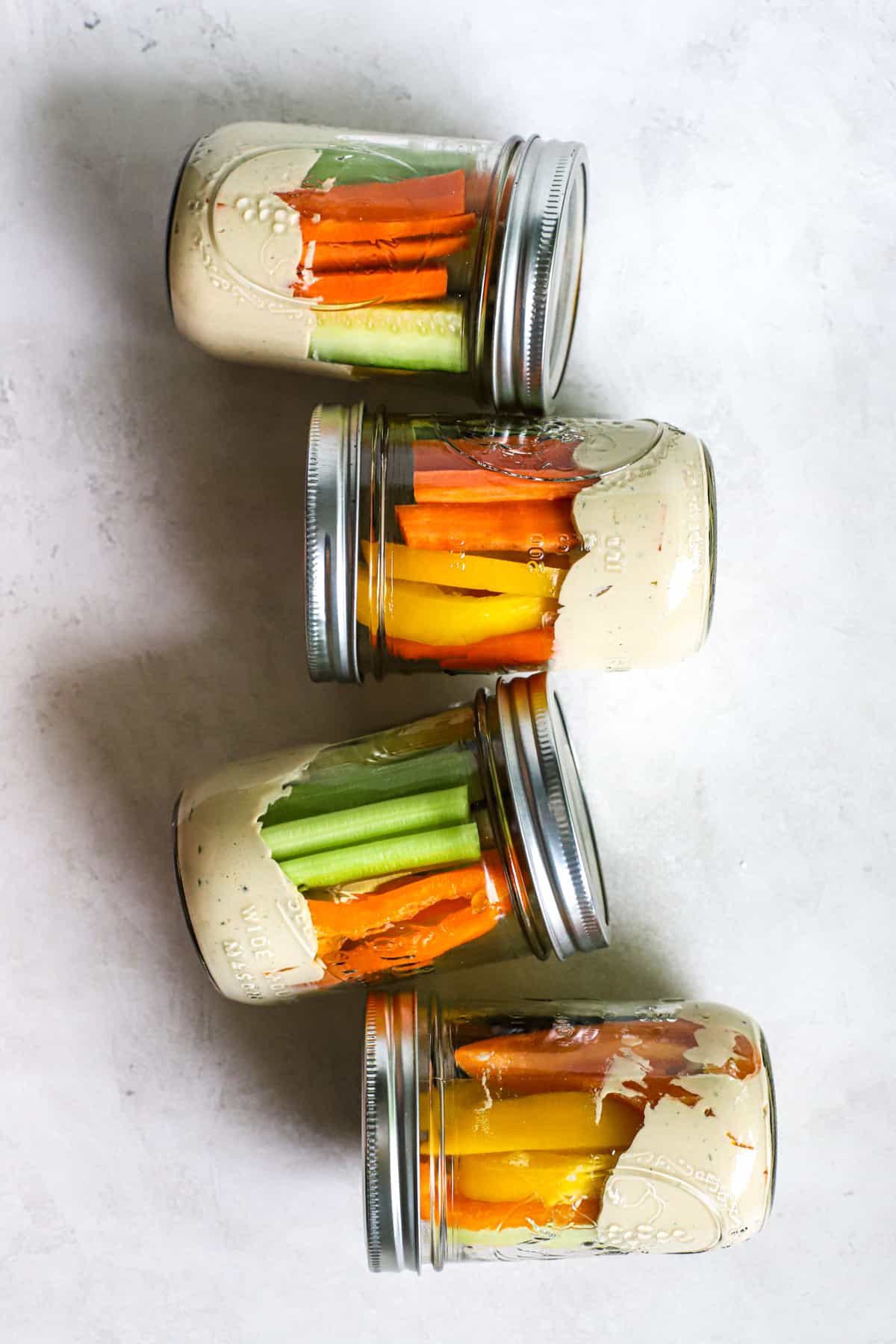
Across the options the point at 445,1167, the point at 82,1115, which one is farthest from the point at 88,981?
the point at 445,1167

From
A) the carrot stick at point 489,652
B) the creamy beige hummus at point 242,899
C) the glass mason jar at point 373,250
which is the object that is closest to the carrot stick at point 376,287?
the glass mason jar at point 373,250

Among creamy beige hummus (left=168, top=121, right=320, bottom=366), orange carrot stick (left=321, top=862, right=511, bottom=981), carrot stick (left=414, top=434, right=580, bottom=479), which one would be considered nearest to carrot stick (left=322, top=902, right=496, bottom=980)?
orange carrot stick (left=321, top=862, right=511, bottom=981)

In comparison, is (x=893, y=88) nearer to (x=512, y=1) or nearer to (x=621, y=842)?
(x=512, y=1)

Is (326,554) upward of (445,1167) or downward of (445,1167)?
upward

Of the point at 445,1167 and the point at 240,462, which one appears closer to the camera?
the point at 445,1167

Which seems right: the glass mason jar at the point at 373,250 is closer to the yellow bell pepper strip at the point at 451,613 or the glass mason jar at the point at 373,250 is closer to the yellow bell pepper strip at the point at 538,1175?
the yellow bell pepper strip at the point at 451,613

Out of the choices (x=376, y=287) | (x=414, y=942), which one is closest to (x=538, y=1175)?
(x=414, y=942)
